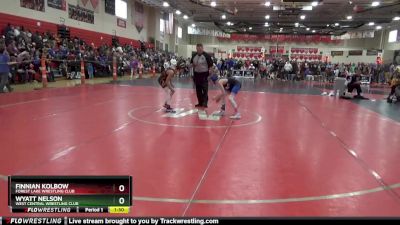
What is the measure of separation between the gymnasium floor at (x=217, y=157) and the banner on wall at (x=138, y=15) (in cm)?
2559

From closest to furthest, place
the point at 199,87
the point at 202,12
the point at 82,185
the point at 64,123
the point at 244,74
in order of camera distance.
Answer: the point at 82,185 → the point at 64,123 → the point at 199,87 → the point at 244,74 → the point at 202,12

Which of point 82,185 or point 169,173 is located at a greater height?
point 82,185

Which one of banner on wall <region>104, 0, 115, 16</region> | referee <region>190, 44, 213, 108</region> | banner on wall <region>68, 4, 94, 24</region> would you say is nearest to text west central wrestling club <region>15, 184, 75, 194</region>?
referee <region>190, 44, 213, 108</region>

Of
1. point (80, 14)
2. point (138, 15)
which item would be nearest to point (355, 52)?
point (138, 15)

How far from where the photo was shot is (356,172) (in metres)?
4.76

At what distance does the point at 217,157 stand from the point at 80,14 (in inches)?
875

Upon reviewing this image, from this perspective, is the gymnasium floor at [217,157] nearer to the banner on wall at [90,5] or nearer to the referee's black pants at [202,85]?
the referee's black pants at [202,85]

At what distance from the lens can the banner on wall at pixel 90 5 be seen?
2432 cm

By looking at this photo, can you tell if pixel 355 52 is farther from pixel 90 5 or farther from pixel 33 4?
pixel 33 4

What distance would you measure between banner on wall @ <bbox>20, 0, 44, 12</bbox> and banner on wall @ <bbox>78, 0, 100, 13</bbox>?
4075 millimetres

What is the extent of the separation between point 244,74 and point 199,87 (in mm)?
23237

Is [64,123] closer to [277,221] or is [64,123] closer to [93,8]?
[277,221]

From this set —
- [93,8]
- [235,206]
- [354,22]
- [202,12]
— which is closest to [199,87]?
[235,206]

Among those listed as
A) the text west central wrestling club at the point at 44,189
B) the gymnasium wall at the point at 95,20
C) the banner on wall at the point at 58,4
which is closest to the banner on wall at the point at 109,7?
the gymnasium wall at the point at 95,20
